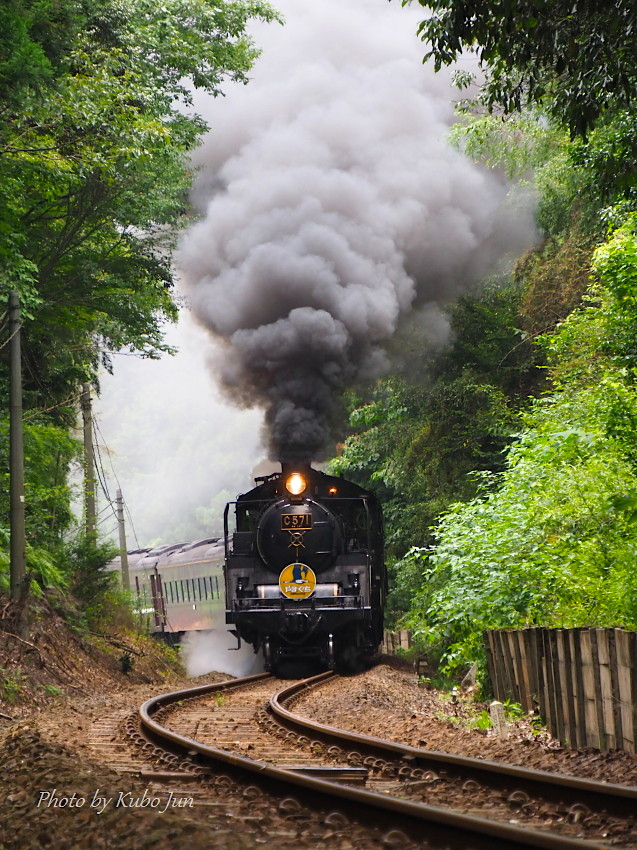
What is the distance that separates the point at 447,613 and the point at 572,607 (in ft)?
7.18

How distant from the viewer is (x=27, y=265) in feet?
45.4

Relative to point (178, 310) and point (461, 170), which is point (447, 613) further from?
point (178, 310)

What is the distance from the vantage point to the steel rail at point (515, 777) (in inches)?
189

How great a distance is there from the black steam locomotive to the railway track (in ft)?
19.8

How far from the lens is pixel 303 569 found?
15250 mm

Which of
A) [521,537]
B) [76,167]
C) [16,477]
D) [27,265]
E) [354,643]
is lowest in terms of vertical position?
[354,643]

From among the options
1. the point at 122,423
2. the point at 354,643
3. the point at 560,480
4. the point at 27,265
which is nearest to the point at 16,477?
the point at 27,265

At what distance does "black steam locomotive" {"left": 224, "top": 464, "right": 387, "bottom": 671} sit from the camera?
15133mm

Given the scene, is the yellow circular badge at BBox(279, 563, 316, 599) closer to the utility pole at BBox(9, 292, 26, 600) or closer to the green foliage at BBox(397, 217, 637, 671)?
the green foliage at BBox(397, 217, 637, 671)

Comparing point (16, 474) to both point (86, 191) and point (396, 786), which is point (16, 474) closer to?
point (86, 191)

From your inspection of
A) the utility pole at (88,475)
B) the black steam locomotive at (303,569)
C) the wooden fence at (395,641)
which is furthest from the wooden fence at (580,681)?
the utility pole at (88,475)

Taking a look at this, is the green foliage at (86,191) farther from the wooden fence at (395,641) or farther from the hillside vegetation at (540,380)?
the wooden fence at (395,641)

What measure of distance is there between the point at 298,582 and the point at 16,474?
15.1 feet

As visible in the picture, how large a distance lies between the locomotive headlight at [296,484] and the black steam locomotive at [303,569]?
0.05 ft
